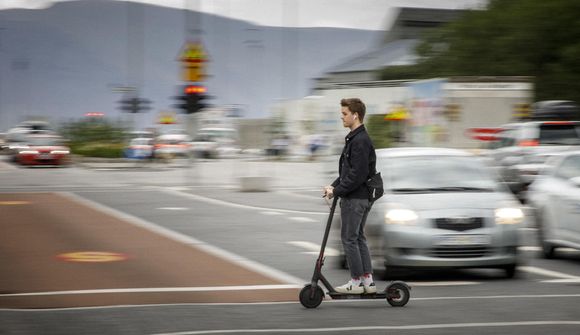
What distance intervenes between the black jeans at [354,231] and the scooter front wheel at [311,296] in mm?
323

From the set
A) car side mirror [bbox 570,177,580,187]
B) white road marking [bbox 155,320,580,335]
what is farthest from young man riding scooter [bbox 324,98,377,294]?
car side mirror [bbox 570,177,580,187]

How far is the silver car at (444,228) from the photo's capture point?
39.0 feet

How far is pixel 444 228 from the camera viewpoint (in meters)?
A: 11.9

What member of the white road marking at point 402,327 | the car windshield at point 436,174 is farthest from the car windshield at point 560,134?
the white road marking at point 402,327

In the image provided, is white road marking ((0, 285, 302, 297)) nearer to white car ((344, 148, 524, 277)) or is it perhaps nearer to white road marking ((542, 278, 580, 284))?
white car ((344, 148, 524, 277))

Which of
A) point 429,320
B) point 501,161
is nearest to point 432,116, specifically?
point 501,161

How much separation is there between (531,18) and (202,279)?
5167cm

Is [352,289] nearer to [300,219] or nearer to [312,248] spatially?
[312,248]

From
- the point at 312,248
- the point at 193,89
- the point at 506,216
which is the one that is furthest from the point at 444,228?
the point at 193,89

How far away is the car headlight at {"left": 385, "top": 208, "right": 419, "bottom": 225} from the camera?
39.4 feet

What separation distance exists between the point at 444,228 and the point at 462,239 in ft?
0.70

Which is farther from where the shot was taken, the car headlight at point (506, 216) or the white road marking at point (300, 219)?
the white road marking at point (300, 219)

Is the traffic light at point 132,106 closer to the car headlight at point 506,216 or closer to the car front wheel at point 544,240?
the car front wheel at point 544,240

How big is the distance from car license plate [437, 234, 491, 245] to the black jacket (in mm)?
2382
